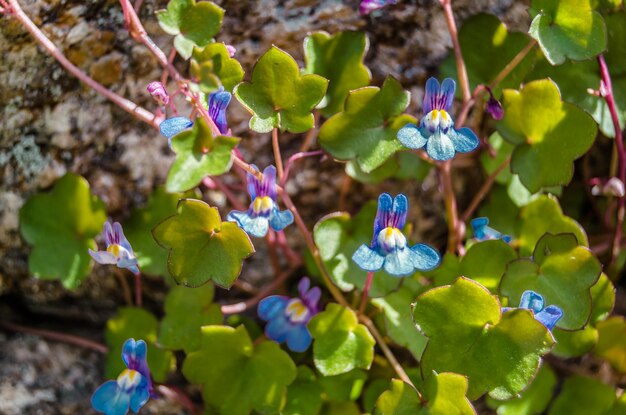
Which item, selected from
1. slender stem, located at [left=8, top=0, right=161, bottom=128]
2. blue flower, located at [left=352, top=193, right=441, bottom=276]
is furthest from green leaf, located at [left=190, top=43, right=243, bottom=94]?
blue flower, located at [left=352, top=193, right=441, bottom=276]

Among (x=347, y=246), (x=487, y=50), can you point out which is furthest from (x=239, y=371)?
(x=487, y=50)

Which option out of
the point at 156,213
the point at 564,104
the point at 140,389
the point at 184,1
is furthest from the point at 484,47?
the point at 140,389

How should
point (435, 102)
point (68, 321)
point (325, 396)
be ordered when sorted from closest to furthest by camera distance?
point (435, 102)
point (325, 396)
point (68, 321)

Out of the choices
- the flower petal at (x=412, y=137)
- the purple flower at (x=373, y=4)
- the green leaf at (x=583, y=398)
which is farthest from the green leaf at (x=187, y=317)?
→ the green leaf at (x=583, y=398)

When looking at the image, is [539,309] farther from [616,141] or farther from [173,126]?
[173,126]

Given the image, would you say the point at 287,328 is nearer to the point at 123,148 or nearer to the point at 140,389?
the point at 140,389

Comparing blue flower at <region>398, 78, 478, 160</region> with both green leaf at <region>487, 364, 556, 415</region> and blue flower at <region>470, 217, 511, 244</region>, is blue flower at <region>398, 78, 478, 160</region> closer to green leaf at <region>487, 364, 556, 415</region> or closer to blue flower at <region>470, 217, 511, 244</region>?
blue flower at <region>470, 217, 511, 244</region>
